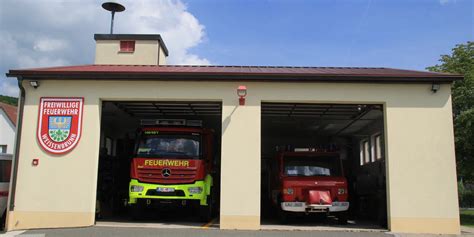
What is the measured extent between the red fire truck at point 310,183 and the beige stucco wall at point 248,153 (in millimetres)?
1379

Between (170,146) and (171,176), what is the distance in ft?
2.98

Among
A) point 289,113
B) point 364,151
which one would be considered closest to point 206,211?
point 289,113

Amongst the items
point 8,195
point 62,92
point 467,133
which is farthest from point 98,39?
point 467,133

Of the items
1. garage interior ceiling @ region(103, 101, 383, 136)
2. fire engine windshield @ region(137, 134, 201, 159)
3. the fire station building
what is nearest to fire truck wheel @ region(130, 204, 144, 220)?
the fire station building

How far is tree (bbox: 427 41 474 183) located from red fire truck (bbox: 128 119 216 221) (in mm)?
11364

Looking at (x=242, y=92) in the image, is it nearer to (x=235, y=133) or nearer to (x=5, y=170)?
(x=235, y=133)

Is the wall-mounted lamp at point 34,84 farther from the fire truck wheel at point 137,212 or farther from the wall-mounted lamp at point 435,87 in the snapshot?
the wall-mounted lamp at point 435,87

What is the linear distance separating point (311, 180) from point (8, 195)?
312 inches

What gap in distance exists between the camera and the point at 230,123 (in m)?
11.7

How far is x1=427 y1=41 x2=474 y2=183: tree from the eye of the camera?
60.4 feet

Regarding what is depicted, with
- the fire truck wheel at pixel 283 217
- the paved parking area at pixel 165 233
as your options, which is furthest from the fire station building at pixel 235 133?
the fire truck wheel at pixel 283 217

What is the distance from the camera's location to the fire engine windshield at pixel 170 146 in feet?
40.6

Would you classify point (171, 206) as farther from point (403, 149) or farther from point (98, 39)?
point (98, 39)

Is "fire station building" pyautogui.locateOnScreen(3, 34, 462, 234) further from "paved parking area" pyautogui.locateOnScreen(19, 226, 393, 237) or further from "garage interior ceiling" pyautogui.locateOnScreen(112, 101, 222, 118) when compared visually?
"garage interior ceiling" pyautogui.locateOnScreen(112, 101, 222, 118)
